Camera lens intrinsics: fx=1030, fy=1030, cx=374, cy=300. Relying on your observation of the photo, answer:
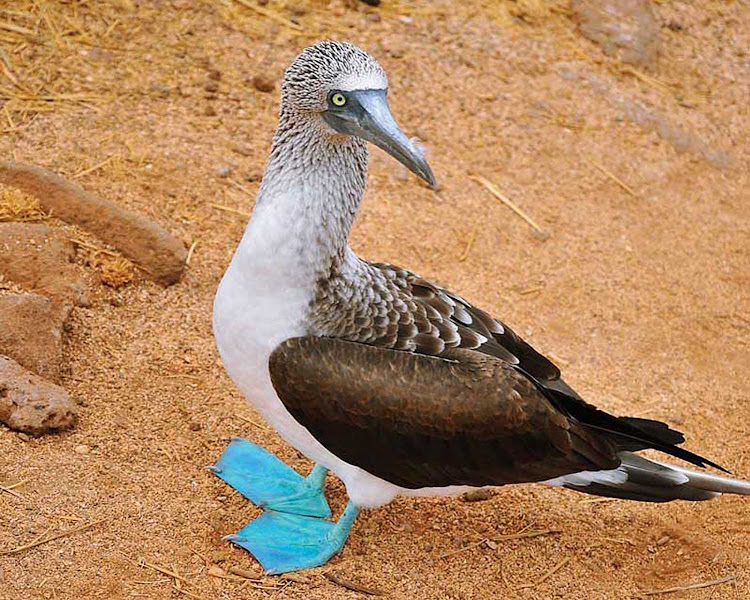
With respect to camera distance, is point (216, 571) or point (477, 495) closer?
point (216, 571)

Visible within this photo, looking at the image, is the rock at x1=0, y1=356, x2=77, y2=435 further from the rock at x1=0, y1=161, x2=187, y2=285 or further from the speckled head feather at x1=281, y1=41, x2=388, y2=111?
the speckled head feather at x1=281, y1=41, x2=388, y2=111

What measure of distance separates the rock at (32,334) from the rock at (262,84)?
116 inches

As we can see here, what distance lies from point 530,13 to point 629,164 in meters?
1.80

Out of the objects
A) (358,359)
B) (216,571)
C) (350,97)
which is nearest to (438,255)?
(358,359)

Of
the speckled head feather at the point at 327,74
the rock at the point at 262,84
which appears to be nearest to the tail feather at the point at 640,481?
the speckled head feather at the point at 327,74

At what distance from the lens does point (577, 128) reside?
8.13 metres

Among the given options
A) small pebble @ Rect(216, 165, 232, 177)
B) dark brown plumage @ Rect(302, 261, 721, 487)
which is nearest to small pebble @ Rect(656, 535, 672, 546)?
dark brown plumage @ Rect(302, 261, 721, 487)

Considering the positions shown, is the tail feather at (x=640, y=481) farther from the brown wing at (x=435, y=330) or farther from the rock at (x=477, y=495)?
the rock at (x=477, y=495)

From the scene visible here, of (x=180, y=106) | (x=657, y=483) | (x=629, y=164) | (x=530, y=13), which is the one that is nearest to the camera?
(x=657, y=483)

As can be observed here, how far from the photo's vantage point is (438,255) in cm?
680

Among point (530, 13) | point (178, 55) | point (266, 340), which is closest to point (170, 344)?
point (266, 340)

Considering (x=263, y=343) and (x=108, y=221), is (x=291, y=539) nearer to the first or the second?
(x=263, y=343)

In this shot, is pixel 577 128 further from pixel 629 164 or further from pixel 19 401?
pixel 19 401

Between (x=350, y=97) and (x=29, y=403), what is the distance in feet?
6.64
